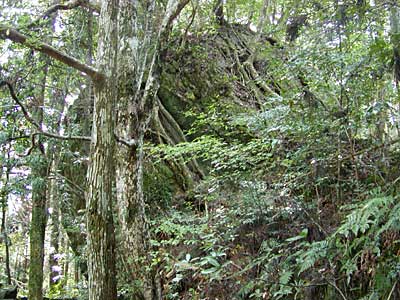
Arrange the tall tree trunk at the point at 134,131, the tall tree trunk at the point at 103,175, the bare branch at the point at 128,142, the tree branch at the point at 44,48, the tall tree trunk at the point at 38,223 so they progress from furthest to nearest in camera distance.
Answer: the tall tree trunk at the point at 38,223 → the bare branch at the point at 128,142 → the tall tree trunk at the point at 134,131 → the tall tree trunk at the point at 103,175 → the tree branch at the point at 44,48

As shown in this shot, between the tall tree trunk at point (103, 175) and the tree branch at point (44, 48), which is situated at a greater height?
the tree branch at point (44, 48)

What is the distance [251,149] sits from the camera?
5949mm

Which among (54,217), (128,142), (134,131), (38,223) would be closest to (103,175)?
(128,142)

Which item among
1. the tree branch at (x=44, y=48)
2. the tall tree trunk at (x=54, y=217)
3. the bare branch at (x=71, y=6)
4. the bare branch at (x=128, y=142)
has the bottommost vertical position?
the tall tree trunk at (x=54, y=217)

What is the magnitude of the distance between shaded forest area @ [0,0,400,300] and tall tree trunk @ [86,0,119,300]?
0.5 inches

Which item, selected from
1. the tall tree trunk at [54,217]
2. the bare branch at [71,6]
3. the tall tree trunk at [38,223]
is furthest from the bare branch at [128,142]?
the bare branch at [71,6]

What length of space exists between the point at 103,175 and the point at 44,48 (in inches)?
57.1

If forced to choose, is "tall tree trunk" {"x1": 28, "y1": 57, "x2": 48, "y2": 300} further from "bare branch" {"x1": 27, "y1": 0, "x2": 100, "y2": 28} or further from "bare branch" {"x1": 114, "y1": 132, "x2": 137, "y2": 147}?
"bare branch" {"x1": 114, "y1": 132, "x2": 137, "y2": 147}

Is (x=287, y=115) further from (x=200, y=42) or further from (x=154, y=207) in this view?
(x=200, y=42)

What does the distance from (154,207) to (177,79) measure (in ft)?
11.1

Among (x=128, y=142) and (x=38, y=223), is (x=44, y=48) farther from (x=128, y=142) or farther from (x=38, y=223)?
(x=38, y=223)

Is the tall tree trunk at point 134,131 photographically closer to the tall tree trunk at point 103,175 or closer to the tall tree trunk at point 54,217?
the tall tree trunk at point 103,175

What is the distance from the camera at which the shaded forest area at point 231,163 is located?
148 inches

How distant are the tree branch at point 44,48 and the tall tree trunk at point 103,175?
13 centimetres
